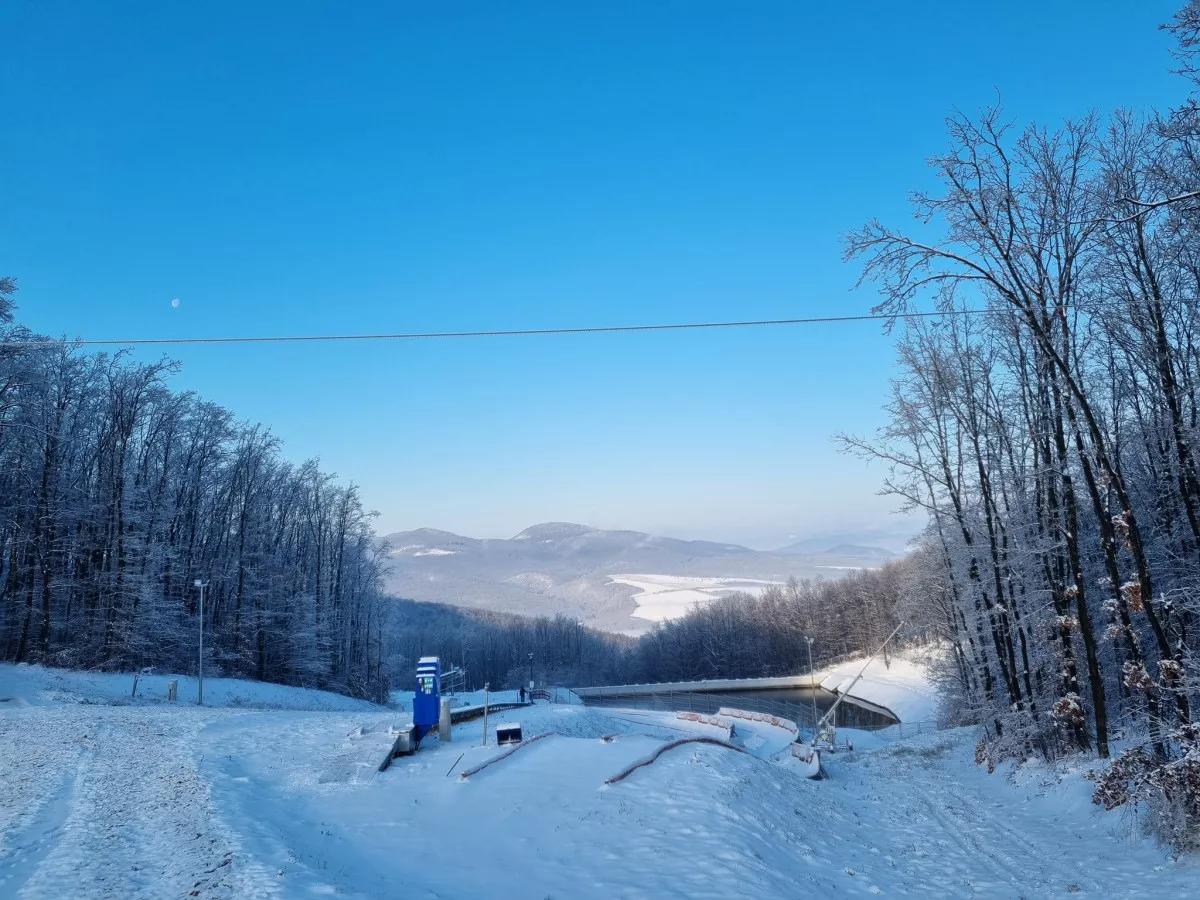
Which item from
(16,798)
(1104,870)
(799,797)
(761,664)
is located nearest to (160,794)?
(16,798)

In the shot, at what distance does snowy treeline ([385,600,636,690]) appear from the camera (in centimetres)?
9912

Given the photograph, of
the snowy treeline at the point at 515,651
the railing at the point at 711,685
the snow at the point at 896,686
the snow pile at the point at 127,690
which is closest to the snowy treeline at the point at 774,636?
the railing at the point at 711,685

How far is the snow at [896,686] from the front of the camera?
54.1 m

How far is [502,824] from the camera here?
11.9m

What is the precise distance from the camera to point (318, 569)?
51.7 metres

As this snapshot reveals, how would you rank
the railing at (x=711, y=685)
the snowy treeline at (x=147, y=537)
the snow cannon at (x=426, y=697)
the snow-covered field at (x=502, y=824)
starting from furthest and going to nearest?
the railing at (x=711, y=685) → the snowy treeline at (x=147, y=537) → the snow cannon at (x=426, y=697) → the snow-covered field at (x=502, y=824)

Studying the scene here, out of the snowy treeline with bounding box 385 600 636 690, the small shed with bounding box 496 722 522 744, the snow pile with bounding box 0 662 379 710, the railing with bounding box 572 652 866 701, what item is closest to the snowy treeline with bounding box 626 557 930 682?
the railing with bounding box 572 652 866 701

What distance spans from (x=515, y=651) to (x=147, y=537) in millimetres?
76397

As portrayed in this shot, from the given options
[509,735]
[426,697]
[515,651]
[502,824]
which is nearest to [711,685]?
[515,651]

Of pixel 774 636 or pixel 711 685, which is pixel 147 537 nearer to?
pixel 711 685

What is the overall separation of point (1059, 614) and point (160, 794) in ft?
65.6

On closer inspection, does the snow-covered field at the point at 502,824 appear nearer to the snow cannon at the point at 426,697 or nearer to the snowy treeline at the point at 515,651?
the snow cannon at the point at 426,697

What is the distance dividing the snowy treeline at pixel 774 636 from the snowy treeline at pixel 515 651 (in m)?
6.75

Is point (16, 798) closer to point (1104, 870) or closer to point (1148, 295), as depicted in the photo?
point (1104, 870)
